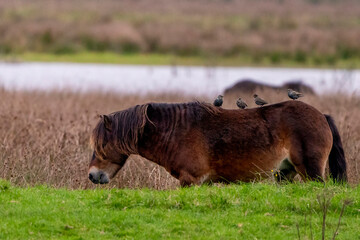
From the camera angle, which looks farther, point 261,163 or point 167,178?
point 167,178

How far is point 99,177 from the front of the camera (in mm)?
8977

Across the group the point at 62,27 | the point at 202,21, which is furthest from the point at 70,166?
the point at 202,21

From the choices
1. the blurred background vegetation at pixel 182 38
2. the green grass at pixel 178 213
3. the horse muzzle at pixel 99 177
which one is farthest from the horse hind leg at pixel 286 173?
the blurred background vegetation at pixel 182 38

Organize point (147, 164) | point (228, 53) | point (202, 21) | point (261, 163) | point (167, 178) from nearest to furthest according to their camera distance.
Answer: point (261, 163) → point (167, 178) → point (147, 164) → point (228, 53) → point (202, 21)

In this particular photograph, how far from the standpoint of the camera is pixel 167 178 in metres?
10.1

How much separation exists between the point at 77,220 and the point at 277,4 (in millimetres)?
54086

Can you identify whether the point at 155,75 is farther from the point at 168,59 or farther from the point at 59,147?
the point at 59,147

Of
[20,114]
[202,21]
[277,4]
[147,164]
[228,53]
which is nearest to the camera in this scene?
[147,164]

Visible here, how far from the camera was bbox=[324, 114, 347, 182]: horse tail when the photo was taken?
29.4ft

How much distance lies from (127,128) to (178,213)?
1.62 metres

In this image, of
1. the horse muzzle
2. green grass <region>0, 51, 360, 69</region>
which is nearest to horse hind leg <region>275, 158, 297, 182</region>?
the horse muzzle

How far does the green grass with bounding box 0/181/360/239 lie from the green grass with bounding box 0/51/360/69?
1070 inches

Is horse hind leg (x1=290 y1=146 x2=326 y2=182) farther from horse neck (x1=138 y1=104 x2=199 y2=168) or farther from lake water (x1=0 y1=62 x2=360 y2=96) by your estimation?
lake water (x1=0 y1=62 x2=360 y2=96)

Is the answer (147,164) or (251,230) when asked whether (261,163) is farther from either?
(147,164)
